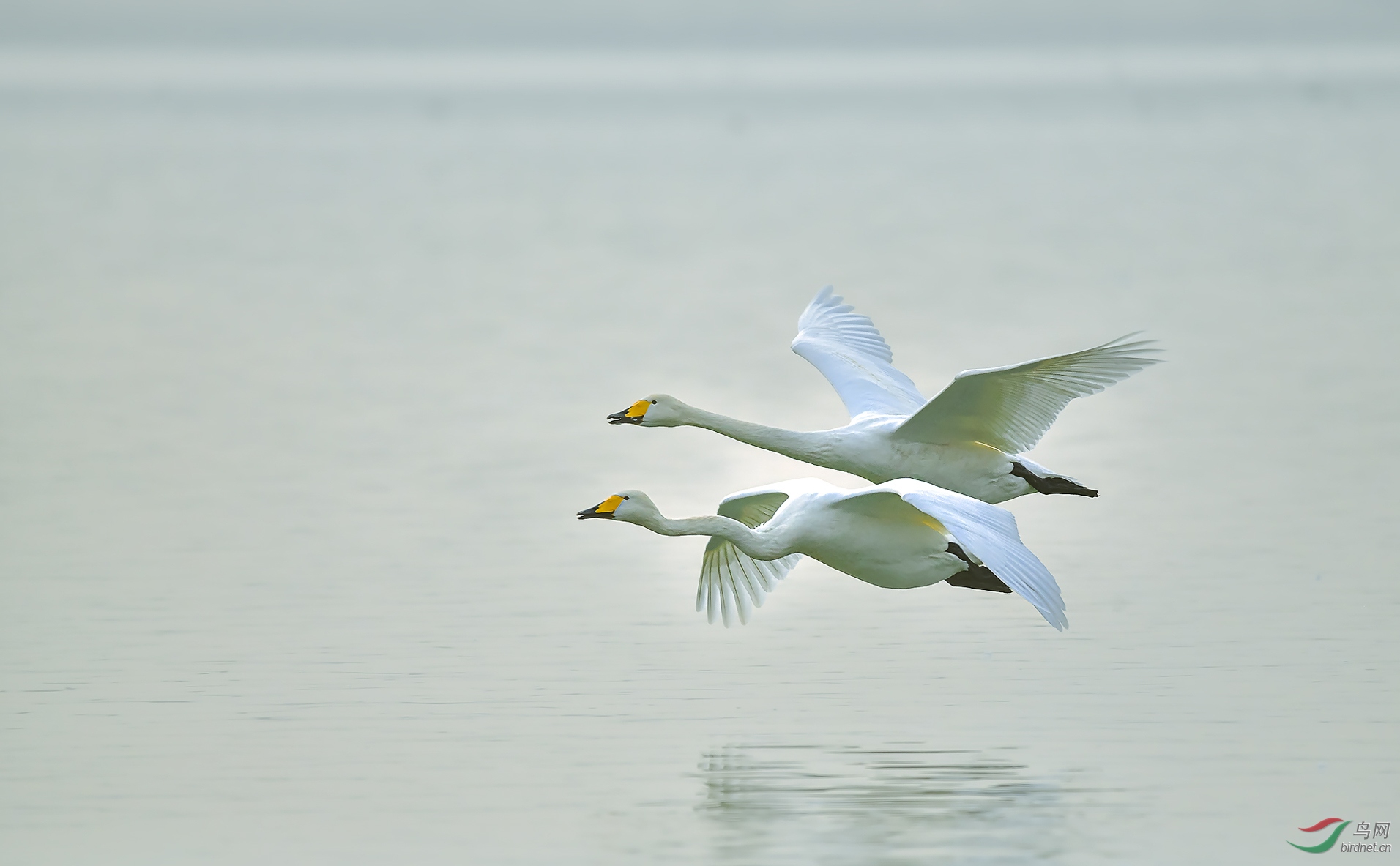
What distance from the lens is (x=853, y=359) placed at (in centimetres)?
1551

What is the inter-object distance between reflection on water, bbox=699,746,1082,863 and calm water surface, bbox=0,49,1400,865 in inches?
0.9

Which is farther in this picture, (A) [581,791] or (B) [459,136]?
(B) [459,136]

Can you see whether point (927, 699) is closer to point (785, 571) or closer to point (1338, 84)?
point (785, 571)

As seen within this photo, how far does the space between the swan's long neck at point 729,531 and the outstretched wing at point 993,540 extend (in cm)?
68

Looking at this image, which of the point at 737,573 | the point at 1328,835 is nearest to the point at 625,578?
the point at 737,573

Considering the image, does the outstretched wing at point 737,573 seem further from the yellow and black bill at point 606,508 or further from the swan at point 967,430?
the yellow and black bill at point 606,508

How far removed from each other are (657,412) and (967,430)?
70.2 inches

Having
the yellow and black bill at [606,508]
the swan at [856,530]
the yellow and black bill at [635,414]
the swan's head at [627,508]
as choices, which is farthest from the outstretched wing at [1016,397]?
the yellow and black bill at [606,508]

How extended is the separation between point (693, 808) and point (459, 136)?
56.5 meters

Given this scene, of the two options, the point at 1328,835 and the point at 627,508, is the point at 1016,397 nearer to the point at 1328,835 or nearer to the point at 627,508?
the point at 627,508

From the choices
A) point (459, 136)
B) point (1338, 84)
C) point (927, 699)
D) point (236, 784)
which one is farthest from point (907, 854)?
point (1338, 84)

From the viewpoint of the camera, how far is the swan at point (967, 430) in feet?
41.9

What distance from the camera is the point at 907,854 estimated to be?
8883mm

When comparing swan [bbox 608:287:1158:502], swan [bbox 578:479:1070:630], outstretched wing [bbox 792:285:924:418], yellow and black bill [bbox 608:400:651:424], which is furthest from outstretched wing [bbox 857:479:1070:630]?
outstretched wing [bbox 792:285:924:418]
